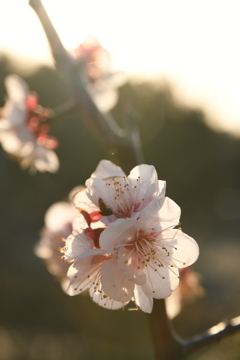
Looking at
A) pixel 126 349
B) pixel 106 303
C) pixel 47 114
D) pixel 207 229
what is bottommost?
pixel 207 229

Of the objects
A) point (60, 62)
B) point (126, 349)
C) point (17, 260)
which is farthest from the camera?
point (17, 260)

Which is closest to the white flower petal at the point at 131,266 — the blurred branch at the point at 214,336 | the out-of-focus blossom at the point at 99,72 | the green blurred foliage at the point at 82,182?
the blurred branch at the point at 214,336

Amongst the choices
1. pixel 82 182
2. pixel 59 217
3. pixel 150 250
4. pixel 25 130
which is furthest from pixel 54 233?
pixel 82 182

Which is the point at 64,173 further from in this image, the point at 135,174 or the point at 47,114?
the point at 135,174

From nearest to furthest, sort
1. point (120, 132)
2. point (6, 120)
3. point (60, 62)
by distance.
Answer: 1. point (60, 62)
2. point (120, 132)
3. point (6, 120)

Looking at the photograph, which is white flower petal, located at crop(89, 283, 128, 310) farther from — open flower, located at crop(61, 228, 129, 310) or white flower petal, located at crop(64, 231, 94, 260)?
white flower petal, located at crop(64, 231, 94, 260)

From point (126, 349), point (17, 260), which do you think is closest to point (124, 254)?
point (126, 349)
